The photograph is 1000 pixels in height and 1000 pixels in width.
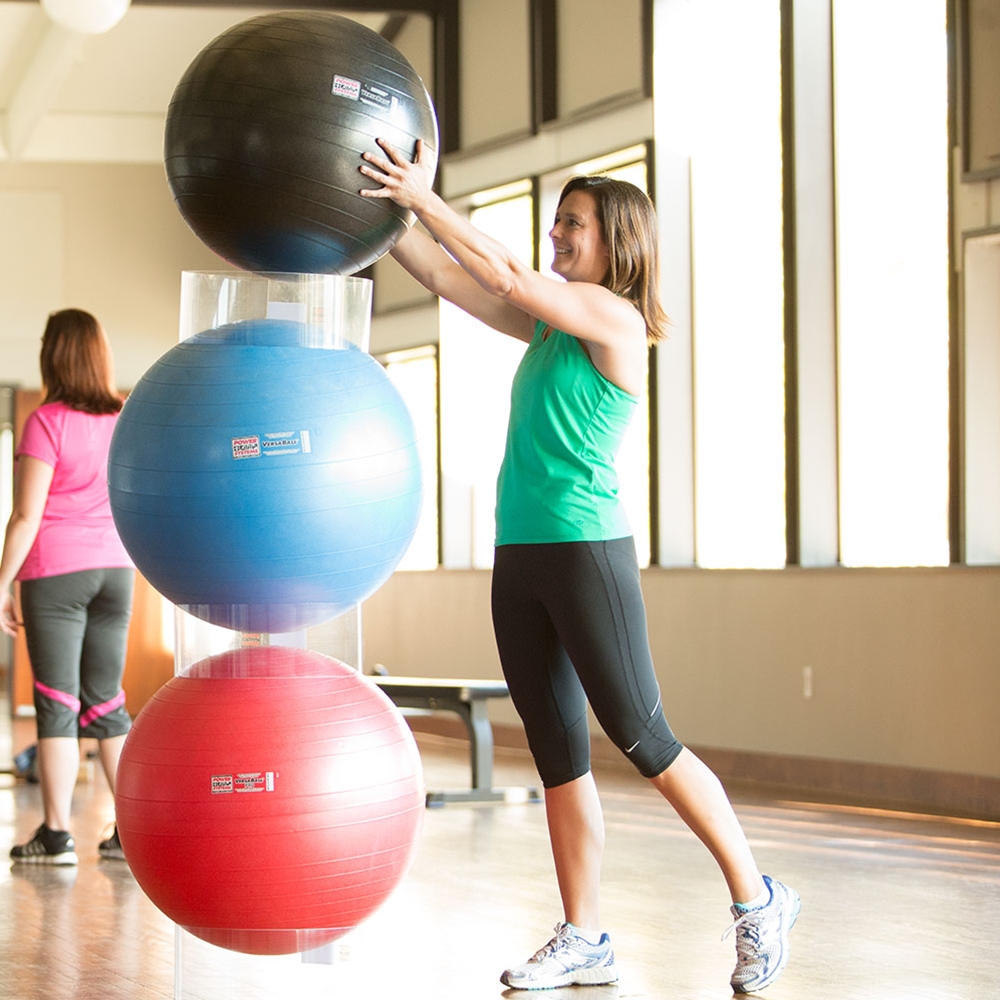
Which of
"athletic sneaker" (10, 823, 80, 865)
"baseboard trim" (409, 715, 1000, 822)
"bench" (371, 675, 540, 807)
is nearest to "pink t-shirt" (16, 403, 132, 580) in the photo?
"athletic sneaker" (10, 823, 80, 865)

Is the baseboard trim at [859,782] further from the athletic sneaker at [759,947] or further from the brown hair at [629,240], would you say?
the brown hair at [629,240]

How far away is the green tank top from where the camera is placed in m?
2.49

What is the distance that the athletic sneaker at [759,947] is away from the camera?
8.38 feet

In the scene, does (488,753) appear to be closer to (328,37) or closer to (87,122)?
(328,37)

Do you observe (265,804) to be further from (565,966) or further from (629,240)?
(629,240)

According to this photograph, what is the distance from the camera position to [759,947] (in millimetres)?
2555

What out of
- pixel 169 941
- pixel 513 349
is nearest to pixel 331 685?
pixel 169 941

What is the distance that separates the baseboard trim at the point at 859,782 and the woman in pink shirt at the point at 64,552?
2.65 metres

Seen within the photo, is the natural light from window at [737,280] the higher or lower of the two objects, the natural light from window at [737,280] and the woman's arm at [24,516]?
the higher

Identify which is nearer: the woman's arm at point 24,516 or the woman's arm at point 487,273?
the woman's arm at point 487,273

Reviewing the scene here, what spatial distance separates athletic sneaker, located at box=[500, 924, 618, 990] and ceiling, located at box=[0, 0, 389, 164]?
6.40m

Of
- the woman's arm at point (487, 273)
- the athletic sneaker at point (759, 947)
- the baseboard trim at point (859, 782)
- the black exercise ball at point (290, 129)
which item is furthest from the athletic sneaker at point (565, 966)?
the baseboard trim at point (859, 782)

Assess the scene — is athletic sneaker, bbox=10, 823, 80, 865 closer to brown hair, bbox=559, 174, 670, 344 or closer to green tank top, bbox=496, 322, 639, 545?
green tank top, bbox=496, 322, 639, 545

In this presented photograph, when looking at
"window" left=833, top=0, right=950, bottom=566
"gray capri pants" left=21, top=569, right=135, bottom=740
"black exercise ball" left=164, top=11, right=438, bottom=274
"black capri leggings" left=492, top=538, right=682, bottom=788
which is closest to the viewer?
"black exercise ball" left=164, top=11, right=438, bottom=274
